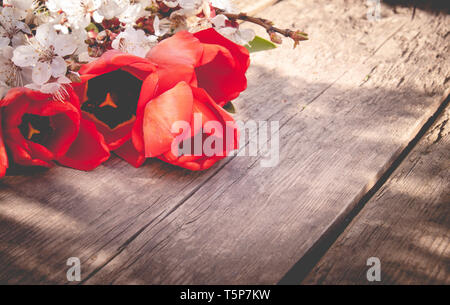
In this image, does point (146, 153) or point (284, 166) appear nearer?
point (146, 153)

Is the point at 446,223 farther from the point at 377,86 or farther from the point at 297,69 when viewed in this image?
the point at 297,69

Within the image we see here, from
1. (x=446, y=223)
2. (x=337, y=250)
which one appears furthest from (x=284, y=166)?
(x=446, y=223)

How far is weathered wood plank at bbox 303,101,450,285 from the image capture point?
0.79 meters

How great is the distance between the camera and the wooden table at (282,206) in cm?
81

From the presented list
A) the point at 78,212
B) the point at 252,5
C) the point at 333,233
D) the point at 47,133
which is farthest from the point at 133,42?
the point at 252,5

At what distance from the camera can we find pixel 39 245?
849mm

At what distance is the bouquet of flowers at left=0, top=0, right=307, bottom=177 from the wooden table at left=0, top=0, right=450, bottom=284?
92 millimetres

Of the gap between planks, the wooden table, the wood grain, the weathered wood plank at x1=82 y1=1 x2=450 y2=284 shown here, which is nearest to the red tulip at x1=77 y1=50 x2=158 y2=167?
the wooden table

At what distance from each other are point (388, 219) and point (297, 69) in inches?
26.3

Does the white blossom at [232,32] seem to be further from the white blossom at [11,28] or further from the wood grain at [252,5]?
the wood grain at [252,5]

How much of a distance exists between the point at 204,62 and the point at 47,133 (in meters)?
0.41

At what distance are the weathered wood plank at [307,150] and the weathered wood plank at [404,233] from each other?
49 millimetres

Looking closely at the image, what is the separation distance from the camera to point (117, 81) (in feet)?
3.20

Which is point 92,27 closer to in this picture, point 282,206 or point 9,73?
point 9,73
